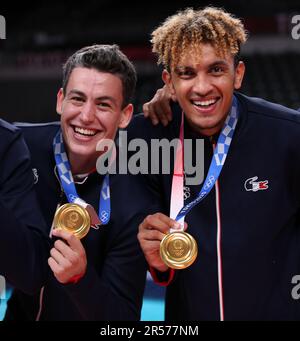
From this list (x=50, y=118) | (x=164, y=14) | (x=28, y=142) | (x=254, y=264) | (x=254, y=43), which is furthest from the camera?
(x=164, y=14)

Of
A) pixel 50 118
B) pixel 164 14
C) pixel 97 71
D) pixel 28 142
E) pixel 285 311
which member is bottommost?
pixel 285 311

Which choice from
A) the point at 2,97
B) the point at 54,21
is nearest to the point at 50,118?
the point at 2,97

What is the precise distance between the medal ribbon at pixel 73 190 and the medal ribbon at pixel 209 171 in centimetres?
26

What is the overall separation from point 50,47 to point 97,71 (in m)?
9.82

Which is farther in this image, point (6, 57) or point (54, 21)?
Result: point (54, 21)

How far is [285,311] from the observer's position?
91.2 inches

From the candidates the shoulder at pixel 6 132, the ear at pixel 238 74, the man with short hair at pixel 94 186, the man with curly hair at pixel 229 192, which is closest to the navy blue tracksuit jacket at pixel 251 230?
the man with curly hair at pixel 229 192

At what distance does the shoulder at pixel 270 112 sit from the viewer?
7.64 ft

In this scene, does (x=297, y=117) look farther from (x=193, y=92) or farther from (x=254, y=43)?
(x=254, y=43)

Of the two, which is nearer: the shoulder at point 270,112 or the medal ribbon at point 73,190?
the medal ribbon at point 73,190

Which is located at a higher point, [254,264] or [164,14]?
[164,14]

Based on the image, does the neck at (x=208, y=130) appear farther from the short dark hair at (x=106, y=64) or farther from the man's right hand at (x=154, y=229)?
the man's right hand at (x=154, y=229)

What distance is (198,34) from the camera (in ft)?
7.38


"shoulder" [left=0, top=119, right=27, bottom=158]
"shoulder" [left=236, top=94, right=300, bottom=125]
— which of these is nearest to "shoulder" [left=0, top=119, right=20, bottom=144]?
"shoulder" [left=0, top=119, right=27, bottom=158]
